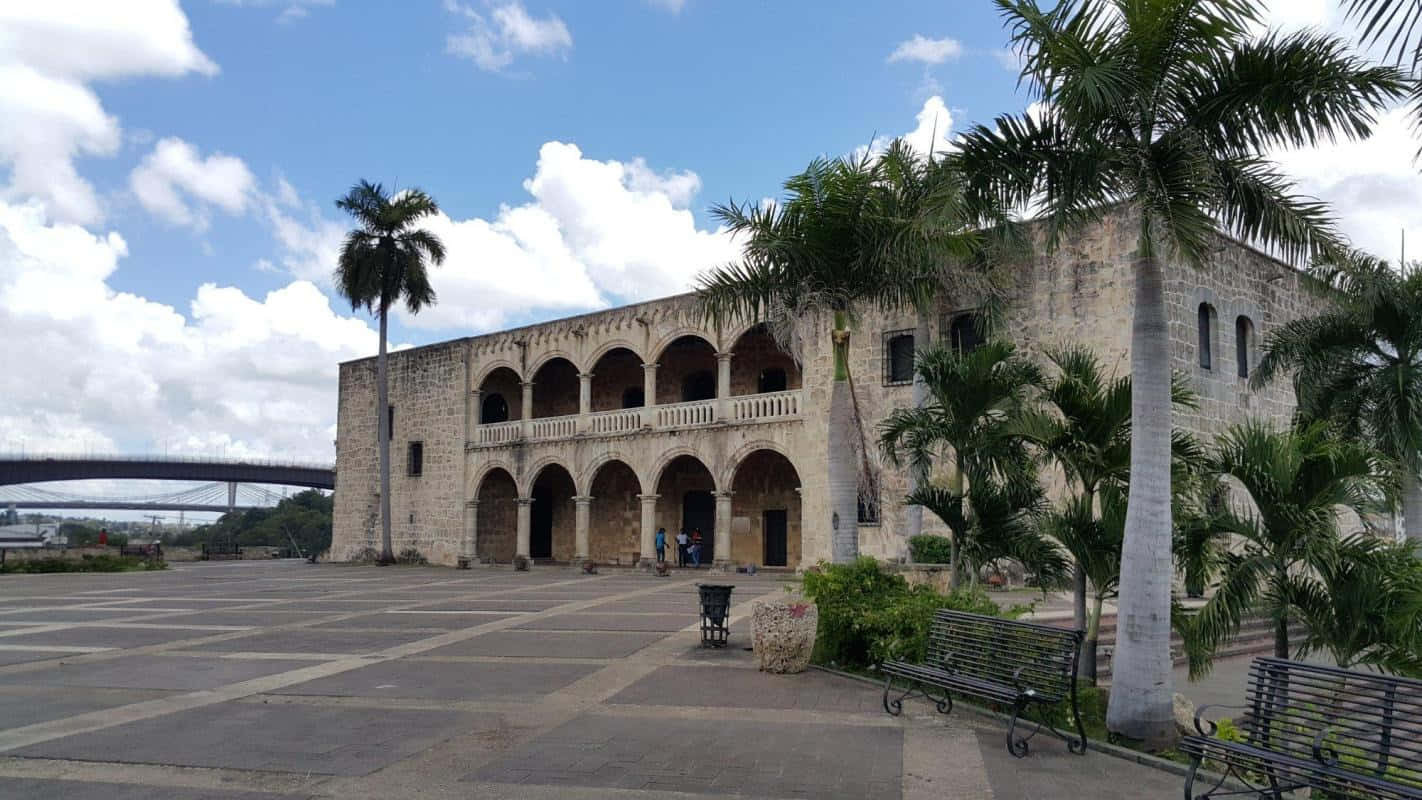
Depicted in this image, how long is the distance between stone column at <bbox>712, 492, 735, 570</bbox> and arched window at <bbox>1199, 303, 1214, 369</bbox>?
10977mm

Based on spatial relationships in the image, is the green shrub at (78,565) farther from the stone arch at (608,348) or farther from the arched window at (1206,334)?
the arched window at (1206,334)

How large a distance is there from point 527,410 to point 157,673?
791 inches

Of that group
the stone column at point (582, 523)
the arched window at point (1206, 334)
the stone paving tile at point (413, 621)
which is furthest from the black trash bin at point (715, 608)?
the stone column at point (582, 523)

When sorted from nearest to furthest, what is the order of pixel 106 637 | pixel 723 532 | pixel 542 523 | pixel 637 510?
1. pixel 106 637
2. pixel 723 532
3. pixel 637 510
4. pixel 542 523

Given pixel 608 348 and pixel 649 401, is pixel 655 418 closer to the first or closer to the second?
pixel 649 401

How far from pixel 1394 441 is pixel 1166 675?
8987 millimetres

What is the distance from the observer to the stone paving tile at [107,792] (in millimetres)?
5453

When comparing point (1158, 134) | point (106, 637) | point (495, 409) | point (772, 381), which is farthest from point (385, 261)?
point (1158, 134)

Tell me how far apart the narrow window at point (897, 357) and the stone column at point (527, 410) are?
39.9 ft

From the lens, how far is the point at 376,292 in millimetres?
31562

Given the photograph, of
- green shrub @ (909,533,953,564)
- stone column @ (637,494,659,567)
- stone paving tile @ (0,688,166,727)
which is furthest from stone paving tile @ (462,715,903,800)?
stone column @ (637,494,659,567)

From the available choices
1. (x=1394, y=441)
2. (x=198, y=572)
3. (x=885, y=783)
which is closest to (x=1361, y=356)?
(x=1394, y=441)

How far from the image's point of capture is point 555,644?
37.3ft

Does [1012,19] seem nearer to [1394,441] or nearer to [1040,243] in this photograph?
[1394,441]
